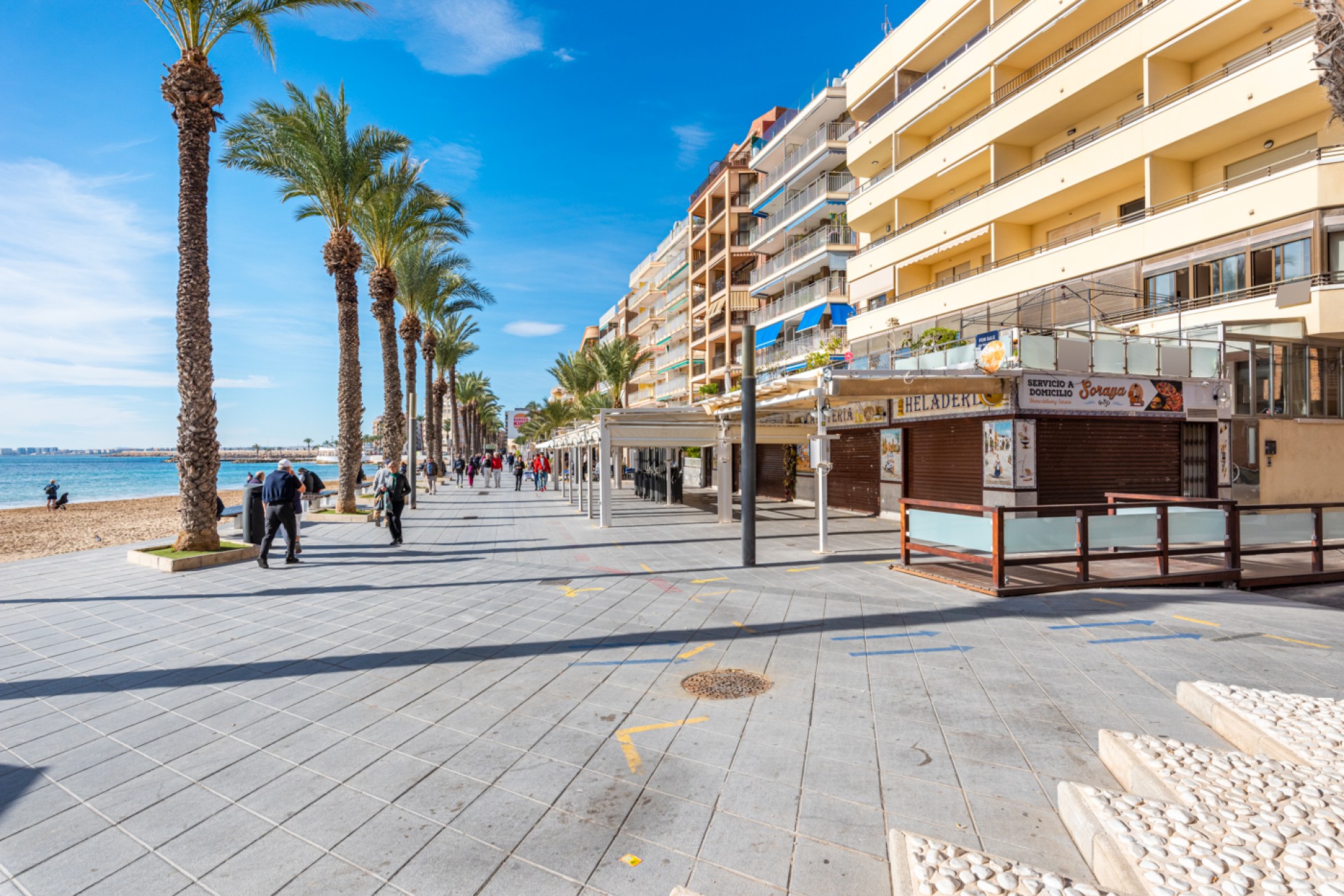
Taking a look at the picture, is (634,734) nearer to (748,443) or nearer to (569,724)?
(569,724)

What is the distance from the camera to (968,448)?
1532 centimetres

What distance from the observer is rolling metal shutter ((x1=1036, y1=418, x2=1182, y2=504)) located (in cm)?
1402

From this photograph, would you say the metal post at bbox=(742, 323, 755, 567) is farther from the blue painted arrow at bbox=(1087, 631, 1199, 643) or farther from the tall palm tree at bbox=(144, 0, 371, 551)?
the tall palm tree at bbox=(144, 0, 371, 551)

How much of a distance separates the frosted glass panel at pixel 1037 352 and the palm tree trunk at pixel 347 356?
56.9ft

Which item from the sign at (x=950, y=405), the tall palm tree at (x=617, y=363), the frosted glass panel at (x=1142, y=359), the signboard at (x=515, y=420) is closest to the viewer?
the sign at (x=950, y=405)

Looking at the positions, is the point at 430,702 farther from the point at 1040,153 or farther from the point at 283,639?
the point at 1040,153

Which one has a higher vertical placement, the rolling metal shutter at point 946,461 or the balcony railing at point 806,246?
the balcony railing at point 806,246

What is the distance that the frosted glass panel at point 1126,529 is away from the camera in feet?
29.6

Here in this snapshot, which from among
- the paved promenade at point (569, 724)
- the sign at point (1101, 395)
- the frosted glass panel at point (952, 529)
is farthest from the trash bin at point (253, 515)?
the sign at point (1101, 395)

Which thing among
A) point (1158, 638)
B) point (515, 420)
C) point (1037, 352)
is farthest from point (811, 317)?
point (515, 420)

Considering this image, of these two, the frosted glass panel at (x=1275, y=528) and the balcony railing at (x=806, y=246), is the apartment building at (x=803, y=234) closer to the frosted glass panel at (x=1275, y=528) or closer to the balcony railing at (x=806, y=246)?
the balcony railing at (x=806, y=246)

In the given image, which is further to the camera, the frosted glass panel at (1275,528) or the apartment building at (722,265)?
the apartment building at (722,265)

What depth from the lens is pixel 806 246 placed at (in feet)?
118

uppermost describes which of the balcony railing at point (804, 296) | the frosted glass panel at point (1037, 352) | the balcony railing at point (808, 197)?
the balcony railing at point (808, 197)
